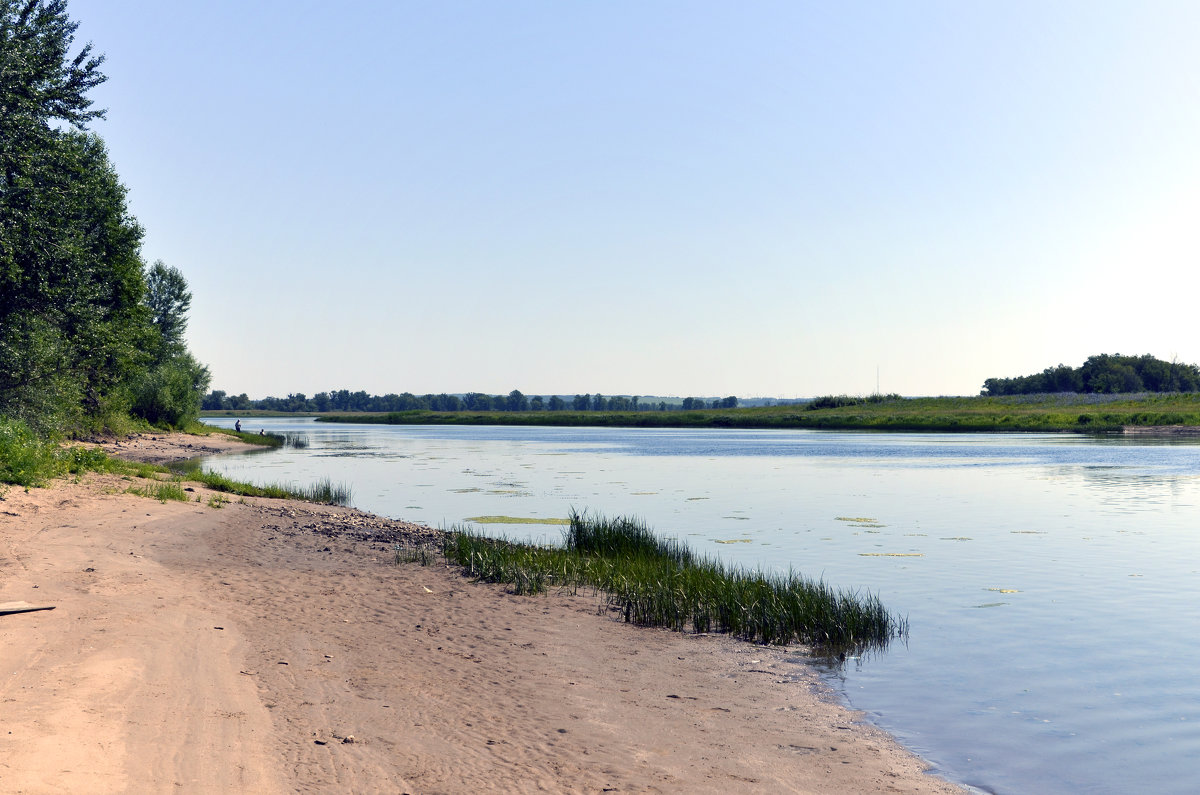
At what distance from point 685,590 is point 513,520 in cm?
1353

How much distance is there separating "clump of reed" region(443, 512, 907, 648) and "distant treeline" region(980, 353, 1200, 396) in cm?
14929

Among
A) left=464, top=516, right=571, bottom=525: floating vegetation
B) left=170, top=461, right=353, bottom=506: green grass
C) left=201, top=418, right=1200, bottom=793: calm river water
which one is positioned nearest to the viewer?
left=201, top=418, right=1200, bottom=793: calm river water

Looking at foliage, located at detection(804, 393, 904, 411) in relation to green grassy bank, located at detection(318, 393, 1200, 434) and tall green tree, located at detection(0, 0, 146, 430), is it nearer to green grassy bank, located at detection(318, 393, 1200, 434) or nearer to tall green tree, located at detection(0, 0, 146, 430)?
green grassy bank, located at detection(318, 393, 1200, 434)

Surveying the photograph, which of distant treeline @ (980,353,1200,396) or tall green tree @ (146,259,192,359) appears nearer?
tall green tree @ (146,259,192,359)

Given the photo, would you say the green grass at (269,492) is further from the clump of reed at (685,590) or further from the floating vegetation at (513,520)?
the clump of reed at (685,590)

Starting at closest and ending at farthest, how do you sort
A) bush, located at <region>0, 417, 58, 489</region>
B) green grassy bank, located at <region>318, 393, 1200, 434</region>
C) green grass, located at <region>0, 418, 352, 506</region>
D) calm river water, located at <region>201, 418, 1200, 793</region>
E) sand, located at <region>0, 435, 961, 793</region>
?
sand, located at <region>0, 435, 961, 793</region> < calm river water, located at <region>201, 418, 1200, 793</region> < bush, located at <region>0, 417, 58, 489</region> < green grass, located at <region>0, 418, 352, 506</region> < green grassy bank, located at <region>318, 393, 1200, 434</region>

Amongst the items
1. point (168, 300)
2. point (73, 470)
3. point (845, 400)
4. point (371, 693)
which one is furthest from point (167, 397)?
point (845, 400)

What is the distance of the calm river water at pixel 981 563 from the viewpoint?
973cm

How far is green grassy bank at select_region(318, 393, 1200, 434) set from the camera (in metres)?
108

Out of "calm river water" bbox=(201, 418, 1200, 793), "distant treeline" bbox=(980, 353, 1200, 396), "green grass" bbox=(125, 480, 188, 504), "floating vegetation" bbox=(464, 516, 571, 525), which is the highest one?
"distant treeline" bbox=(980, 353, 1200, 396)

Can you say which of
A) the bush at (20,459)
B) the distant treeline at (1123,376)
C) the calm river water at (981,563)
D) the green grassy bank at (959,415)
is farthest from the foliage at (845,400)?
the bush at (20,459)

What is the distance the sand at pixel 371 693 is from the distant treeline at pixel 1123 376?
155631 millimetres

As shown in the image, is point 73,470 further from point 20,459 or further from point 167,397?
point 167,397

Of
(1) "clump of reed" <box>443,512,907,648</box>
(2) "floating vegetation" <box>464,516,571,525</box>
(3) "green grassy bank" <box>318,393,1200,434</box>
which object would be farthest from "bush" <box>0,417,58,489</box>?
(3) "green grassy bank" <box>318,393,1200,434</box>
